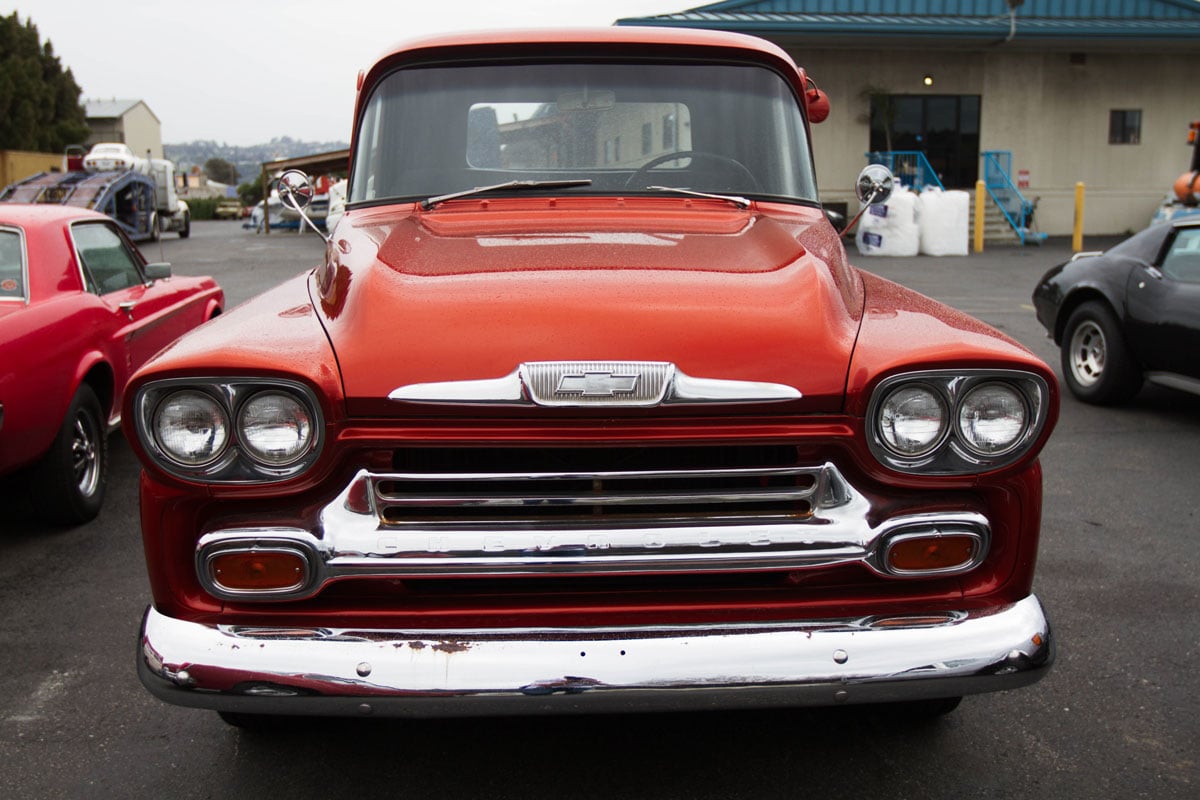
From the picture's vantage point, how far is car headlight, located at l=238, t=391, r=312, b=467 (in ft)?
7.58

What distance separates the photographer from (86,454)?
515 cm

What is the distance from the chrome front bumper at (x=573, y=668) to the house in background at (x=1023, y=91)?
21262mm

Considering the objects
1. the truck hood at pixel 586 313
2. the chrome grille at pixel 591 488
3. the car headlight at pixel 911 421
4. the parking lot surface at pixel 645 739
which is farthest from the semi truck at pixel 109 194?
the car headlight at pixel 911 421

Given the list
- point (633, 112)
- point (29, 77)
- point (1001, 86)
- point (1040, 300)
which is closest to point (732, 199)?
point (633, 112)

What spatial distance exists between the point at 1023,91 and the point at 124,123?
78.4m

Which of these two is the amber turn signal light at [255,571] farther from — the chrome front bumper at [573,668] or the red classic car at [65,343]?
the red classic car at [65,343]

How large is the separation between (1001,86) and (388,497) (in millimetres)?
24790

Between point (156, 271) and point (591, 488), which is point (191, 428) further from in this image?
point (156, 271)

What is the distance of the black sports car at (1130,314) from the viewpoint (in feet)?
21.9

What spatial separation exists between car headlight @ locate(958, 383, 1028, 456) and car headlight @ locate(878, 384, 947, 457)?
5cm

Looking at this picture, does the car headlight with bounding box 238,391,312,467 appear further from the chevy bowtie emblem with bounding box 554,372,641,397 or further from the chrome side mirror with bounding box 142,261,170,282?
the chrome side mirror with bounding box 142,261,170,282

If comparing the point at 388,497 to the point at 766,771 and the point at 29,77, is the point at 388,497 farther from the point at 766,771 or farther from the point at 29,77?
the point at 29,77

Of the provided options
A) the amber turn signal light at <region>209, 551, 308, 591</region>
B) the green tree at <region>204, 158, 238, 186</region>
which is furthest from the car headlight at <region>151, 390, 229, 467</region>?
the green tree at <region>204, 158, 238, 186</region>

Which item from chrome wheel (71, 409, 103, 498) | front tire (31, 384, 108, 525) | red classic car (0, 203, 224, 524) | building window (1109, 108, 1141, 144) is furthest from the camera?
building window (1109, 108, 1141, 144)
